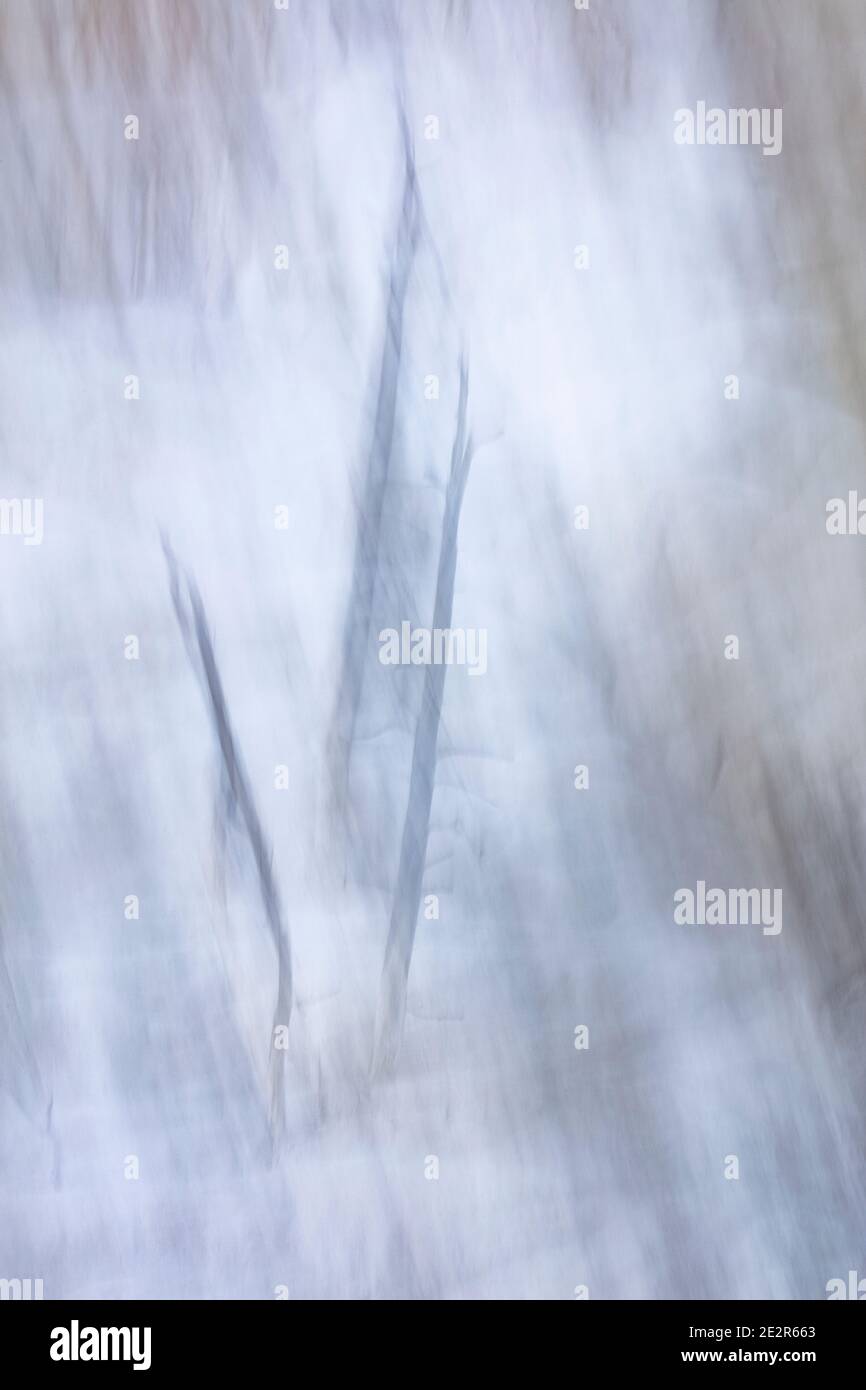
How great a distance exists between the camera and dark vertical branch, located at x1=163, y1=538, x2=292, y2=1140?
0.99 metres

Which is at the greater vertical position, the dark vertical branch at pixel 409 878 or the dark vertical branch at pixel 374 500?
the dark vertical branch at pixel 374 500

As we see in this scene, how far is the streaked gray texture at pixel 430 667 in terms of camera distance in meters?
0.97

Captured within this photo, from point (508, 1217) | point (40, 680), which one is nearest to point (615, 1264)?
point (508, 1217)

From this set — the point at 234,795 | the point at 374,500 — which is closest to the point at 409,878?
the point at 234,795

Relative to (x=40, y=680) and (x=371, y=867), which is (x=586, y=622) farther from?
(x=40, y=680)

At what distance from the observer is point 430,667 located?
0.98 metres

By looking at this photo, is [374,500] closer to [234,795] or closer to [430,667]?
[430,667]

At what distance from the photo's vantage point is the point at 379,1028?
99cm

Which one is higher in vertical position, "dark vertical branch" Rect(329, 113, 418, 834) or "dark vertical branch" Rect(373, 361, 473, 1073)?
"dark vertical branch" Rect(329, 113, 418, 834)

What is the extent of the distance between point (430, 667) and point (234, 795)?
206 mm

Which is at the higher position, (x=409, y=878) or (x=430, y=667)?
(x=430, y=667)

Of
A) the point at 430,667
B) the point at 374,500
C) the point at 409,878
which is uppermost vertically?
the point at 374,500

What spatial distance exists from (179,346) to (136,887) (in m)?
0.48

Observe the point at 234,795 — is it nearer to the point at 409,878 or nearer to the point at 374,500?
the point at 409,878
